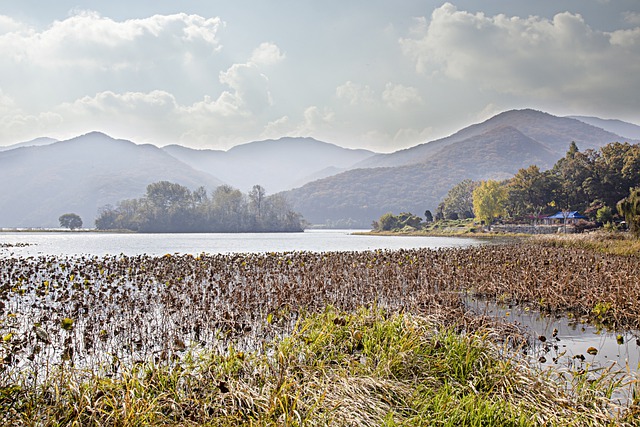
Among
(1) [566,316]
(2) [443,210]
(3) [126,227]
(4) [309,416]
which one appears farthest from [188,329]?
(3) [126,227]

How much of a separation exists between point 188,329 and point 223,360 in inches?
169

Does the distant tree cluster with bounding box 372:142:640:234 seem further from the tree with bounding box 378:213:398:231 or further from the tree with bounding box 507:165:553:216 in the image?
the tree with bounding box 378:213:398:231

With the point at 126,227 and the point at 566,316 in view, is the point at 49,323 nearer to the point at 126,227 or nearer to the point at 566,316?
the point at 566,316

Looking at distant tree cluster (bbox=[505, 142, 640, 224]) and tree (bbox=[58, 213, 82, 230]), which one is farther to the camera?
tree (bbox=[58, 213, 82, 230])

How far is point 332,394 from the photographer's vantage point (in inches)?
228

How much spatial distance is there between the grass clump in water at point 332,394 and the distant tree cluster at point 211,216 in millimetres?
150656

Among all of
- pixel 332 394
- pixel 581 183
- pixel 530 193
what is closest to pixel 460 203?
pixel 530 193

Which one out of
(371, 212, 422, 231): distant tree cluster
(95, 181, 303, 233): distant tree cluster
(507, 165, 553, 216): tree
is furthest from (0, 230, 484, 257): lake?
(95, 181, 303, 233): distant tree cluster

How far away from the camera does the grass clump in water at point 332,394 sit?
209 inches

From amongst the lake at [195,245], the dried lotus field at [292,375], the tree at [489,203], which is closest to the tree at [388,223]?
the tree at [489,203]

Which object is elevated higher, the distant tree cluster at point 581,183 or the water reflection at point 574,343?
the distant tree cluster at point 581,183

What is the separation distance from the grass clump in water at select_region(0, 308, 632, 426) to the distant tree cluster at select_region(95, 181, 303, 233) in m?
151

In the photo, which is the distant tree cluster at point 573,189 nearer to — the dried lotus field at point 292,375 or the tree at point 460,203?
the tree at point 460,203

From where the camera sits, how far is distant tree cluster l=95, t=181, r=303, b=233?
156375 millimetres
